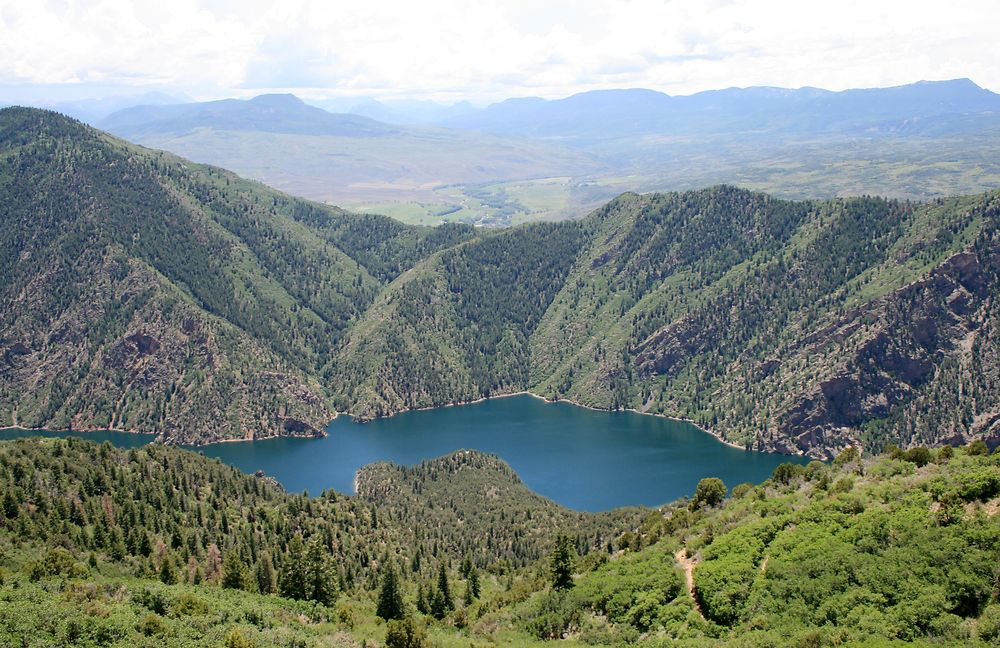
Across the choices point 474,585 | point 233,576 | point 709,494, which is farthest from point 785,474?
point 233,576

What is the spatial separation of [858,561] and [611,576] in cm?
2517

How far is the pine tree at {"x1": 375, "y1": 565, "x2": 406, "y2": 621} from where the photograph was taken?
90438mm

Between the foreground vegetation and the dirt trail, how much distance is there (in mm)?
196

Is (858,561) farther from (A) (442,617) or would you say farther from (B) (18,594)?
(B) (18,594)

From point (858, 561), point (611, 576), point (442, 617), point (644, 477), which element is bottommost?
point (644, 477)

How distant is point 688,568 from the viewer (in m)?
76.9

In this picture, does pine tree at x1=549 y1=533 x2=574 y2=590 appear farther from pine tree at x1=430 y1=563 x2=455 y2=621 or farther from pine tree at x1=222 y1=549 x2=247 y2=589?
pine tree at x1=222 y1=549 x2=247 y2=589

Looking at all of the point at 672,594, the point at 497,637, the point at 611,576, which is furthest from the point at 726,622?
the point at 497,637

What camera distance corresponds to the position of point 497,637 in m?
79.4

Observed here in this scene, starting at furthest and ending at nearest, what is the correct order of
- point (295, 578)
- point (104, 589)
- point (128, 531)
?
1. point (128, 531)
2. point (295, 578)
3. point (104, 589)

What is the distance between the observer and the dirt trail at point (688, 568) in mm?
69688

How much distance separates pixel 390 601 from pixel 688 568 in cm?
3212

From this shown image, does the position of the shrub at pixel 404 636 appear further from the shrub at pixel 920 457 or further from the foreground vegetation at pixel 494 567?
the shrub at pixel 920 457

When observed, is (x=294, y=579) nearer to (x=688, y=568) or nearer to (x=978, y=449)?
(x=688, y=568)
